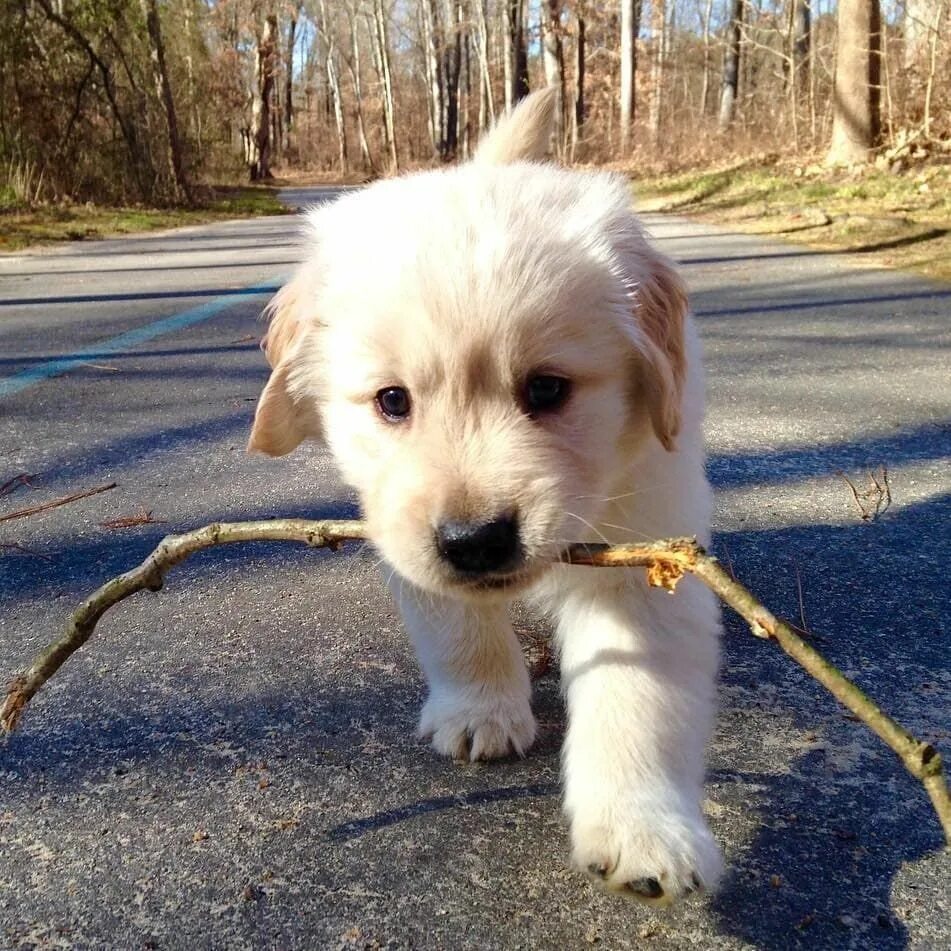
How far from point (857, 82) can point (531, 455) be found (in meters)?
14.2

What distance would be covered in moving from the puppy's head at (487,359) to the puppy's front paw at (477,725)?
1.02 feet

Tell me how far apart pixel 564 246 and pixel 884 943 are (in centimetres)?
122

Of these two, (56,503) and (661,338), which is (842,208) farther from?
(661,338)

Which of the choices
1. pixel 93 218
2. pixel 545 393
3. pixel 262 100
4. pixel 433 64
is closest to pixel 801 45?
pixel 262 100

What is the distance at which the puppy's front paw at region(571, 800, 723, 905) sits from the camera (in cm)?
138

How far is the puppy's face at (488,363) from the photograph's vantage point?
158 centimetres

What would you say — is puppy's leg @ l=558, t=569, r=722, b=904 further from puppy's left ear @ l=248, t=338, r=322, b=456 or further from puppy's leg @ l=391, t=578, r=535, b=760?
puppy's left ear @ l=248, t=338, r=322, b=456

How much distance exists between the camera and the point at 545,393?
69.6 inches

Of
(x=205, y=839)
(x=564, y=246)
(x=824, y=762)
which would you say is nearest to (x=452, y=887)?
(x=205, y=839)

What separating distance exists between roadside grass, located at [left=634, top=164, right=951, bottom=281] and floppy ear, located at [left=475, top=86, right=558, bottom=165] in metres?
5.56

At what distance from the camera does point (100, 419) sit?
4.04 metres

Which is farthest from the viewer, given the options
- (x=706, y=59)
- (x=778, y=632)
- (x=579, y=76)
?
(x=706, y=59)

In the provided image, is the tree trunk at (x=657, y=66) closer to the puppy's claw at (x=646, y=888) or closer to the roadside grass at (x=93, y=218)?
the roadside grass at (x=93, y=218)

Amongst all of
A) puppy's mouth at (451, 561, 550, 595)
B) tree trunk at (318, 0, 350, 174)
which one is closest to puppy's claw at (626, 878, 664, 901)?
puppy's mouth at (451, 561, 550, 595)
